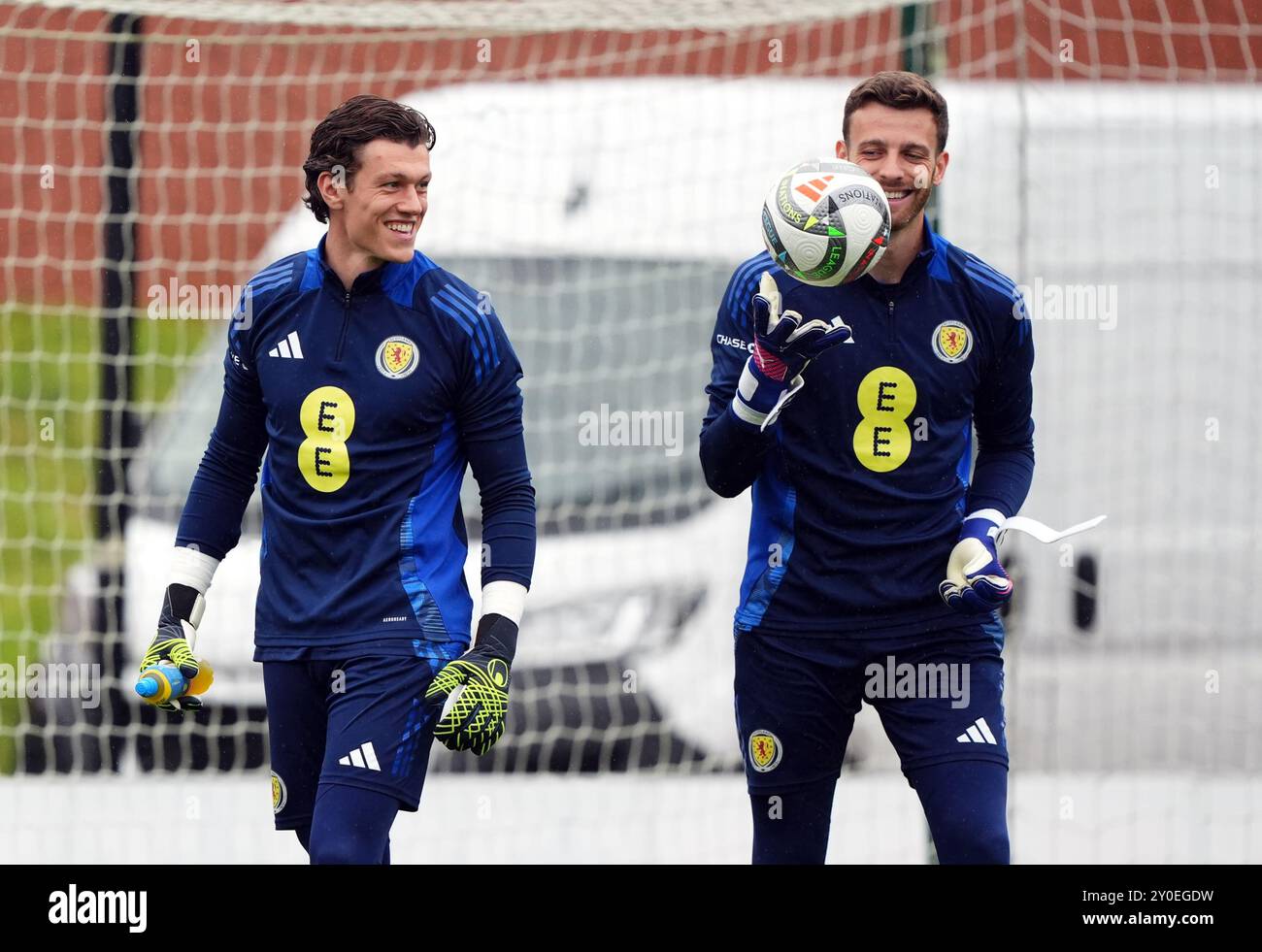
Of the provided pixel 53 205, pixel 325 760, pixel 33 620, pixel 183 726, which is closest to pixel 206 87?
pixel 53 205

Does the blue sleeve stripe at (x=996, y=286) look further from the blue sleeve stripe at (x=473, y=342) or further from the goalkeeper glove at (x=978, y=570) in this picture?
the blue sleeve stripe at (x=473, y=342)

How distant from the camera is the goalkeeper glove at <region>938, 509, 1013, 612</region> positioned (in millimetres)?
4160

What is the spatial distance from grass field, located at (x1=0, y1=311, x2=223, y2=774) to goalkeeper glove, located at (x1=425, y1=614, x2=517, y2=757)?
352 cm

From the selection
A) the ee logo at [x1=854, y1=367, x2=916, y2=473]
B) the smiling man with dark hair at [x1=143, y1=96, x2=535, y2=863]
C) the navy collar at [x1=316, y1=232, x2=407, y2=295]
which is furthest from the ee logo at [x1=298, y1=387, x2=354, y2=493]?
the ee logo at [x1=854, y1=367, x2=916, y2=473]

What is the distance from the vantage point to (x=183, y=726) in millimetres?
7336

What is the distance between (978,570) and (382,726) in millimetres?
1312

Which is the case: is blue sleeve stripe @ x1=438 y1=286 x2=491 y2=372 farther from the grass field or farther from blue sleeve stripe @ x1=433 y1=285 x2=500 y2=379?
the grass field

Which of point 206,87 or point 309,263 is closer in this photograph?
point 309,263

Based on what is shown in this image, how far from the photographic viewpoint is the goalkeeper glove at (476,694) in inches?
156

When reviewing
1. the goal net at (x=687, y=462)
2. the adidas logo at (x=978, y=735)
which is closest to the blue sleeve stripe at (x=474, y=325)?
the adidas logo at (x=978, y=735)

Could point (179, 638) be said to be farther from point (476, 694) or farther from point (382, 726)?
point (476, 694)

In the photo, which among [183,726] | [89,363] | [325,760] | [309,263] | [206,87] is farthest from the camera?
[206,87]
